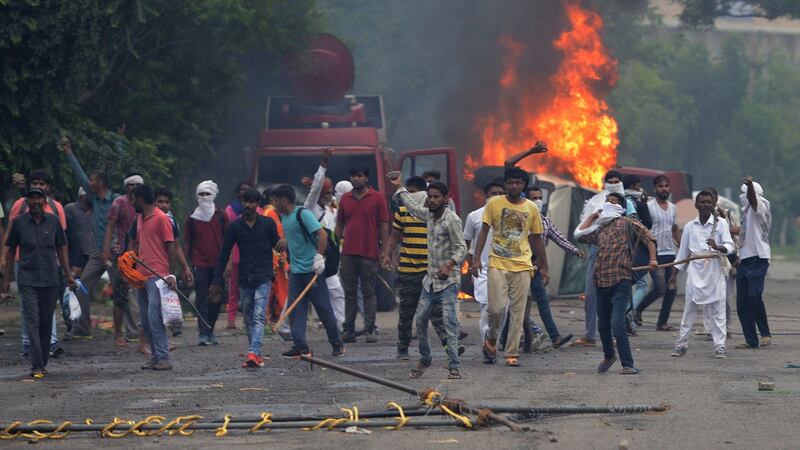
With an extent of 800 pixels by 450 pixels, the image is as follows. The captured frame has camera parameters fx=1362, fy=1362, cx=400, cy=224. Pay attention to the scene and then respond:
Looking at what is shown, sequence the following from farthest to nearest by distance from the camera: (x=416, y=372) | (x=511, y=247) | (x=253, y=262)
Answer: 1. (x=253, y=262)
2. (x=511, y=247)
3. (x=416, y=372)

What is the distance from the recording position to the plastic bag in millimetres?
11812

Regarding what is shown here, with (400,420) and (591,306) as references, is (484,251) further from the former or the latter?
(400,420)

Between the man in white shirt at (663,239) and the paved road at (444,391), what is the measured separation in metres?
1.33

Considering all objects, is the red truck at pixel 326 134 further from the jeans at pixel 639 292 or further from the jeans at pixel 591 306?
the jeans at pixel 591 306

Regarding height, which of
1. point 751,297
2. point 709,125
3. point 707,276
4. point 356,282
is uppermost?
point 709,125

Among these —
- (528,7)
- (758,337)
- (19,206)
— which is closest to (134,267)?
(19,206)

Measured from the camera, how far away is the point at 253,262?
12.1m

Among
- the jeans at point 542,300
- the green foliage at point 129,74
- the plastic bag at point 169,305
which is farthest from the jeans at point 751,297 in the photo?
the green foliage at point 129,74

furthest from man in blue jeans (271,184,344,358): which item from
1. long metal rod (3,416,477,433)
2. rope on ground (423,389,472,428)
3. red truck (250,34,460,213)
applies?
red truck (250,34,460,213)

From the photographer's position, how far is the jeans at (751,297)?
13617mm

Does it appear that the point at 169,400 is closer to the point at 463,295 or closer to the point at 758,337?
the point at 758,337

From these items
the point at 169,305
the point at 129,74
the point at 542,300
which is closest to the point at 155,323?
the point at 169,305

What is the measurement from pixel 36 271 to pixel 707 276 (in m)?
6.22

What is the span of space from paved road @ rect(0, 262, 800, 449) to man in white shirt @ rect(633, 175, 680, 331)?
4.36 ft
